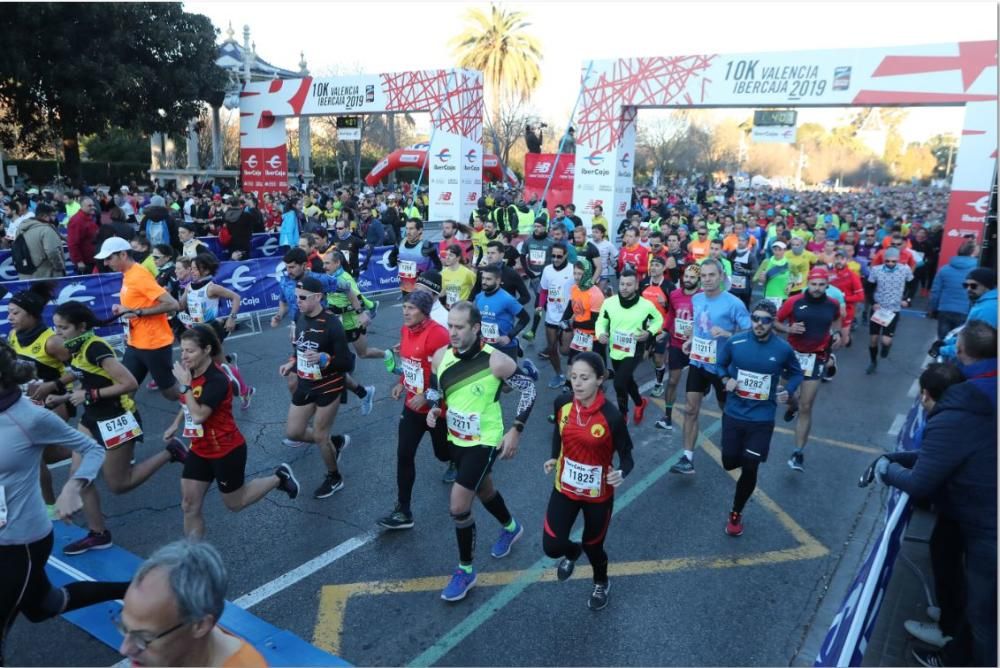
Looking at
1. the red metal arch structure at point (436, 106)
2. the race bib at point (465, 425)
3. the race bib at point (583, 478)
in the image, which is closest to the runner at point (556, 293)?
the race bib at point (465, 425)

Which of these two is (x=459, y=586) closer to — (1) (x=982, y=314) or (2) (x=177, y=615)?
(2) (x=177, y=615)

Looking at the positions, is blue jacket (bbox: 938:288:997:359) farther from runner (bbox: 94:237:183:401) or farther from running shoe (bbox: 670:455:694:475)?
runner (bbox: 94:237:183:401)

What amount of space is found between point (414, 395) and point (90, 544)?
2.51 meters

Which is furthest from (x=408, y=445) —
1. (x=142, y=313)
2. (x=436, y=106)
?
(x=436, y=106)

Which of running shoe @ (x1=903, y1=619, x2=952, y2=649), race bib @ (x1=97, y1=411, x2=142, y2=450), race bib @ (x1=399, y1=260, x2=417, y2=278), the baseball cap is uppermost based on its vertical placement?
the baseball cap

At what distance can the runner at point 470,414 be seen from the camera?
4.43 meters

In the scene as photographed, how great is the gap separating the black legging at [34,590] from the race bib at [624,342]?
4866 mm

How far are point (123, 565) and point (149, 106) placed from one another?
85.7 feet

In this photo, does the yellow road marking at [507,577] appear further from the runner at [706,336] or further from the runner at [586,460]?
the runner at [706,336]

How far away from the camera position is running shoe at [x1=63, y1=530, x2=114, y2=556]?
475 centimetres

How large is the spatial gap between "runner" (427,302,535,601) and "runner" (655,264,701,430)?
311cm

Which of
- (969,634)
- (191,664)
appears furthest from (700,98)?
(191,664)

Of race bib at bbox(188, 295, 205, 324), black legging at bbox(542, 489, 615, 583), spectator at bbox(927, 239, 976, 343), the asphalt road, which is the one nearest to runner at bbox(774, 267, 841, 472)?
the asphalt road

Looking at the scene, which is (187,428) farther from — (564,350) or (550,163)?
(550,163)
